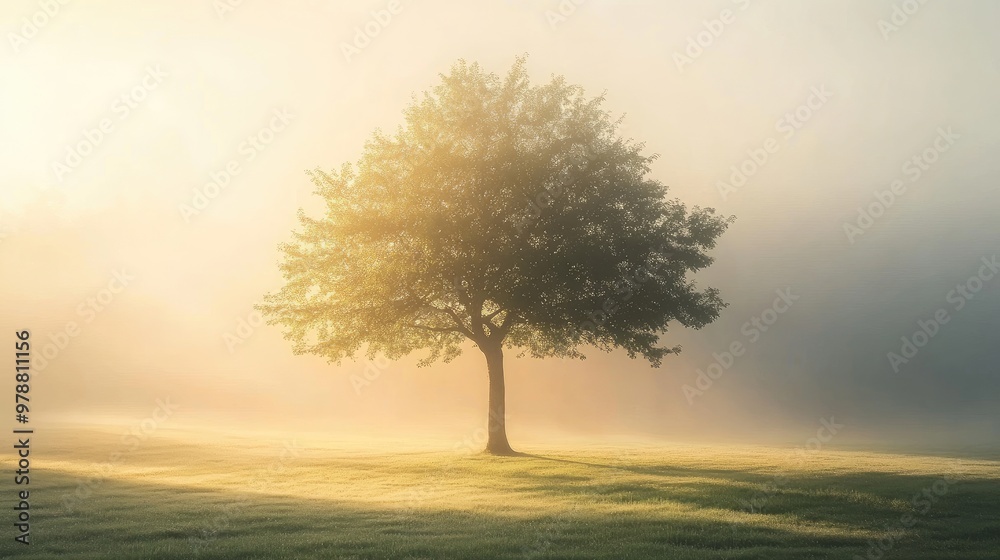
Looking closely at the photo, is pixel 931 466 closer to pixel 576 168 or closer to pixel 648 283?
pixel 648 283

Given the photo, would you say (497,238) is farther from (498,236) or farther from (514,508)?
(514,508)

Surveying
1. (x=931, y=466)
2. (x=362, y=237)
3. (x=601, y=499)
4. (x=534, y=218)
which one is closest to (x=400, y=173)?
(x=362, y=237)

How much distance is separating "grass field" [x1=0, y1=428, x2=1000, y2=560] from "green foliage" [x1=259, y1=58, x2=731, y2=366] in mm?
7418

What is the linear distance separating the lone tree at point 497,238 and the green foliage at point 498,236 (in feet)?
0.24

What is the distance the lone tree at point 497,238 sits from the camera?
3650 centimetres

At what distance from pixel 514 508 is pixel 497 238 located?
1719 cm

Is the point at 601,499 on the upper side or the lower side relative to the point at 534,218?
lower

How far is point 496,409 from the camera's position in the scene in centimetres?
3912

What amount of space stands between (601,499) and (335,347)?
20151mm

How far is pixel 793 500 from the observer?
74.0ft

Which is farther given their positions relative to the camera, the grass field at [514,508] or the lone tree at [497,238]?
the lone tree at [497,238]

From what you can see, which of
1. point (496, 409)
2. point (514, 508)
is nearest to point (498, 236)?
point (496, 409)

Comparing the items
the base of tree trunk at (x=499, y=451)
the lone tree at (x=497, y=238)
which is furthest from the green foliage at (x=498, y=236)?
the base of tree trunk at (x=499, y=451)

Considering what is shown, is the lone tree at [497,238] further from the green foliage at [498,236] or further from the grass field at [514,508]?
the grass field at [514,508]
